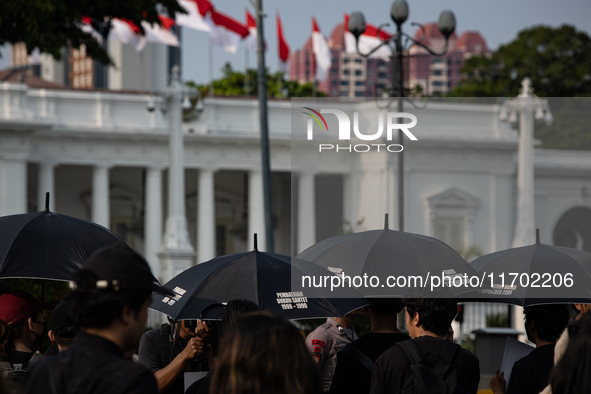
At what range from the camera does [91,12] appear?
1617 centimetres

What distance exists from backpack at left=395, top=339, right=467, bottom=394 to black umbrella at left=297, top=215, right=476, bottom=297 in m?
1.29

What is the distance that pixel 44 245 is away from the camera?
643cm

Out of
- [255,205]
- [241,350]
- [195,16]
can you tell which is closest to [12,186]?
[195,16]

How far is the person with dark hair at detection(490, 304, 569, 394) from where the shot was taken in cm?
472

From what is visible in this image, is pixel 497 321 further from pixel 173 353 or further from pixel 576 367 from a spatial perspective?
pixel 576 367

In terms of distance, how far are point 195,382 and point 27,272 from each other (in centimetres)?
232

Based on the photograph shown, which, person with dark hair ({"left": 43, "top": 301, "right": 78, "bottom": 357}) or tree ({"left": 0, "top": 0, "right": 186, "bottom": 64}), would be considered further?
tree ({"left": 0, "top": 0, "right": 186, "bottom": 64})

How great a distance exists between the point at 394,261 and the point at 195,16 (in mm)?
28826

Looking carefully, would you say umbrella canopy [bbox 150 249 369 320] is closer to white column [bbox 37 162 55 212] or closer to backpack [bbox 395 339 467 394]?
backpack [bbox 395 339 467 394]

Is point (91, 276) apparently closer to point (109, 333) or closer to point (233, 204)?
point (109, 333)

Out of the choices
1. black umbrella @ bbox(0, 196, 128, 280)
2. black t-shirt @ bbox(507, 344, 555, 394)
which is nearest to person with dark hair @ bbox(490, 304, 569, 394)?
black t-shirt @ bbox(507, 344, 555, 394)

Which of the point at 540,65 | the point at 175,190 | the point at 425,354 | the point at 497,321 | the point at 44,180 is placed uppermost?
the point at 540,65

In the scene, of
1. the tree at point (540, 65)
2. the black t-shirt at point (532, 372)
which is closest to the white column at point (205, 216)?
the tree at point (540, 65)

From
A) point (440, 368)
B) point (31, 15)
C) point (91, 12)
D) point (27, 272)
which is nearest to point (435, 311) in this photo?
point (440, 368)
